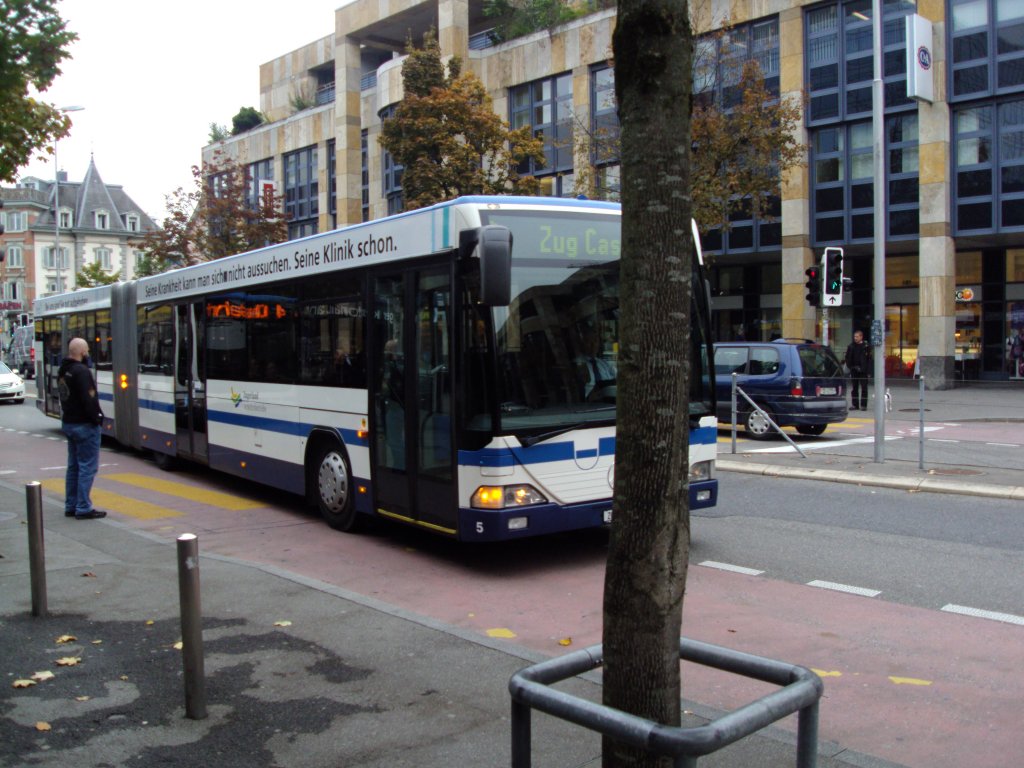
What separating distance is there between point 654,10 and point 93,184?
110 m

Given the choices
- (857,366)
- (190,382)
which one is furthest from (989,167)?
(190,382)

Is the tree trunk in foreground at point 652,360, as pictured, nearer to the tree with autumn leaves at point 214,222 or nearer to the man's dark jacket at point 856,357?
the man's dark jacket at point 856,357

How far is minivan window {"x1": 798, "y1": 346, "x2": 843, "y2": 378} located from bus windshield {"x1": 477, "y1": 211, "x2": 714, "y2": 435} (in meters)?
10.9

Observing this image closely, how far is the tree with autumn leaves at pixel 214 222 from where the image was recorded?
129 feet

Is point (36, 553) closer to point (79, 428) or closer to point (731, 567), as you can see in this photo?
point (79, 428)

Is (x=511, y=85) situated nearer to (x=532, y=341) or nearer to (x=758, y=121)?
(x=758, y=121)

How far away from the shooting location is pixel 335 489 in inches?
384

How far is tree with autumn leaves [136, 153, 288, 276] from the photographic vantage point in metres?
39.3

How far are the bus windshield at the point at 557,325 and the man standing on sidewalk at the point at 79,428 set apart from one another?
514 centimetres

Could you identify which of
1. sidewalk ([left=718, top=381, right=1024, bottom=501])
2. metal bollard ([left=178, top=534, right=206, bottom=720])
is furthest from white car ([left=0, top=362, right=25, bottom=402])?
metal bollard ([left=178, top=534, right=206, bottom=720])

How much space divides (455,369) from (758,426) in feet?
37.1

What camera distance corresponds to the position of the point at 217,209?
39125 millimetres

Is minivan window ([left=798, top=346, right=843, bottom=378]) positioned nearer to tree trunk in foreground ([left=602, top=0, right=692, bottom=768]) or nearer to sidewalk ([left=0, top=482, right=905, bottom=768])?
sidewalk ([left=0, top=482, right=905, bottom=768])

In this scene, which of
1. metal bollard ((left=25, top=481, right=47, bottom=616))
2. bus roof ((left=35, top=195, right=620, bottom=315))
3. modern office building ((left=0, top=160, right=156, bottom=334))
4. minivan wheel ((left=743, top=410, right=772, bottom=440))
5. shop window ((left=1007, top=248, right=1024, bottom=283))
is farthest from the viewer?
modern office building ((left=0, top=160, right=156, bottom=334))
